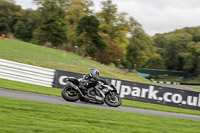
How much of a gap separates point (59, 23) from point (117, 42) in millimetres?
12515

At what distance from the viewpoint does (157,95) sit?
14422mm

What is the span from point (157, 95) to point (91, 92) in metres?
6.00

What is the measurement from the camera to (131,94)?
1430 cm

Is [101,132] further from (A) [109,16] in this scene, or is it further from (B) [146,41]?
(B) [146,41]

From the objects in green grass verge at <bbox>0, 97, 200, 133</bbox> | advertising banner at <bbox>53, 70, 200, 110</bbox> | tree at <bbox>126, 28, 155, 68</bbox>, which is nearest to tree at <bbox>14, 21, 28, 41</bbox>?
tree at <bbox>126, 28, 155, 68</bbox>

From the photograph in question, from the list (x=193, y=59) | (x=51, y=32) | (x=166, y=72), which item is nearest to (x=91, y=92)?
(x=51, y=32)

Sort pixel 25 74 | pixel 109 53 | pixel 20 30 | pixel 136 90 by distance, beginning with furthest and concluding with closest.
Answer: pixel 20 30 → pixel 109 53 → pixel 136 90 → pixel 25 74

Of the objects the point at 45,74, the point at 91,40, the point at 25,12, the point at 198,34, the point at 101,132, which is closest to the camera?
the point at 101,132

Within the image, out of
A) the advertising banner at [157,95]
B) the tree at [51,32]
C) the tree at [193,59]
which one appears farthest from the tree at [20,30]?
the advertising banner at [157,95]

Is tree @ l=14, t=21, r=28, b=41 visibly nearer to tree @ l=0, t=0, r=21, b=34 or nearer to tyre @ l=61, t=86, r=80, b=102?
tree @ l=0, t=0, r=21, b=34

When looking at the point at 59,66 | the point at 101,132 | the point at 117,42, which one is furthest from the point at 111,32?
the point at 101,132

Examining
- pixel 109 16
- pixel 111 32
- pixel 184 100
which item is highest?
pixel 109 16

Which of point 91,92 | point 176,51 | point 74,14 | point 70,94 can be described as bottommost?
point 70,94

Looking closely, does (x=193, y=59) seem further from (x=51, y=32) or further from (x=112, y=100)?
(x=112, y=100)
